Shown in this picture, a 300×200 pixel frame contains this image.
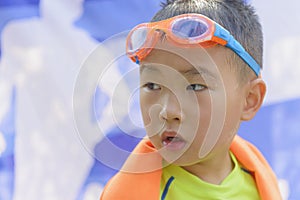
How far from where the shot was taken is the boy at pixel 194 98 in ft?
3.50

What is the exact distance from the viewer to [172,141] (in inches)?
42.4

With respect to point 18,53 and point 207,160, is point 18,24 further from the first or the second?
point 207,160

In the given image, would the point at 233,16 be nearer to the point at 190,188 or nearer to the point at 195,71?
the point at 195,71

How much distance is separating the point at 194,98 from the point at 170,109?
59 mm

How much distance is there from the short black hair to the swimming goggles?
1.5 inches

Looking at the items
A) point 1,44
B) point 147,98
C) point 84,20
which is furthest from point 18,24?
point 147,98

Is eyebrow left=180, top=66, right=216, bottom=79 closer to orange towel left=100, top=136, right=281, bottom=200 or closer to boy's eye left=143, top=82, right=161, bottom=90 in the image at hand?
boy's eye left=143, top=82, right=161, bottom=90

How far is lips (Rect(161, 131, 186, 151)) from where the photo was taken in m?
1.07

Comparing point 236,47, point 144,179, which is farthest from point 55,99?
point 236,47

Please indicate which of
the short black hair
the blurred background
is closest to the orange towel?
the short black hair

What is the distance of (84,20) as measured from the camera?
173 centimetres

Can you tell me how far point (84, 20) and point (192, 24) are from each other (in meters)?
0.70

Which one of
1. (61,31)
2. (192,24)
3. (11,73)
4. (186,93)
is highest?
(192,24)

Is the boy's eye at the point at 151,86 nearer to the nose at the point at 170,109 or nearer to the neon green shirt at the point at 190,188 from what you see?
the nose at the point at 170,109
